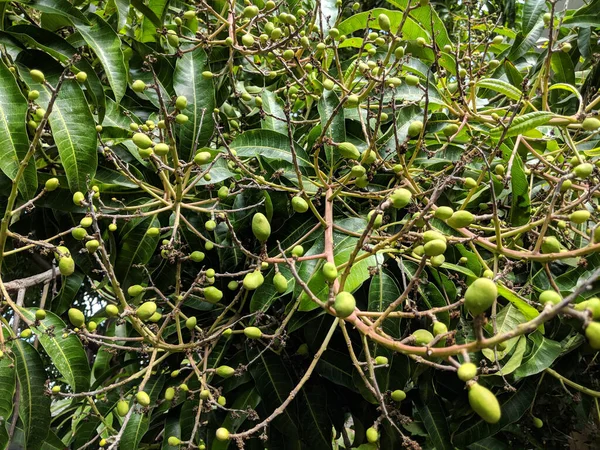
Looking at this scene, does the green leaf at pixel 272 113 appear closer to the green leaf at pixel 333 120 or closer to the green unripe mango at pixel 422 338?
the green leaf at pixel 333 120

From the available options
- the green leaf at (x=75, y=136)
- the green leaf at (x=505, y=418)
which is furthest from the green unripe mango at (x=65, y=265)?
the green leaf at (x=505, y=418)

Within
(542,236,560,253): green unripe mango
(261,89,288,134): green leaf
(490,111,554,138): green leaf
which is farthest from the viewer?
(261,89,288,134): green leaf

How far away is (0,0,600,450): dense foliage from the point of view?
669 mm

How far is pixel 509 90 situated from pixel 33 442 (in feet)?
3.20

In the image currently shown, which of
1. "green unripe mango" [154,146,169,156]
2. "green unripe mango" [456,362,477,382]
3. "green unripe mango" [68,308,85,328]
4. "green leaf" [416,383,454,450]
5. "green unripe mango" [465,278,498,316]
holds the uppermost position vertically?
"green unripe mango" [465,278,498,316]

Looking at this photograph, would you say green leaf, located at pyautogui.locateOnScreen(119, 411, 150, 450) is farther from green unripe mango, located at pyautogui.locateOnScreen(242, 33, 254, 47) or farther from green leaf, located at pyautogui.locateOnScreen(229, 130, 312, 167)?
green unripe mango, located at pyautogui.locateOnScreen(242, 33, 254, 47)

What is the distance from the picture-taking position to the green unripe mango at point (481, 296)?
1.15 feet

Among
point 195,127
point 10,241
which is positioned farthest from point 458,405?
point 10,241

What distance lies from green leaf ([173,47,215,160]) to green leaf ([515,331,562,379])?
64 cm

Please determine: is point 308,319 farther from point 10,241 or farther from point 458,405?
point 10,241

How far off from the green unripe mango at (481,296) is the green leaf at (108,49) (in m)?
0.64

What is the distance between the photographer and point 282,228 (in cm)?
82

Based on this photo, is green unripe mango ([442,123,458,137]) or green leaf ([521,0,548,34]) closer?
green unripe mango ([442,123,458,137])

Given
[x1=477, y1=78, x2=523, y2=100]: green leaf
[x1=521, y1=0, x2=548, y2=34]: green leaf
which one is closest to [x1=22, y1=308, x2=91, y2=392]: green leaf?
[x1=477, y1=78, x2=523, y2=100]: green leaf
